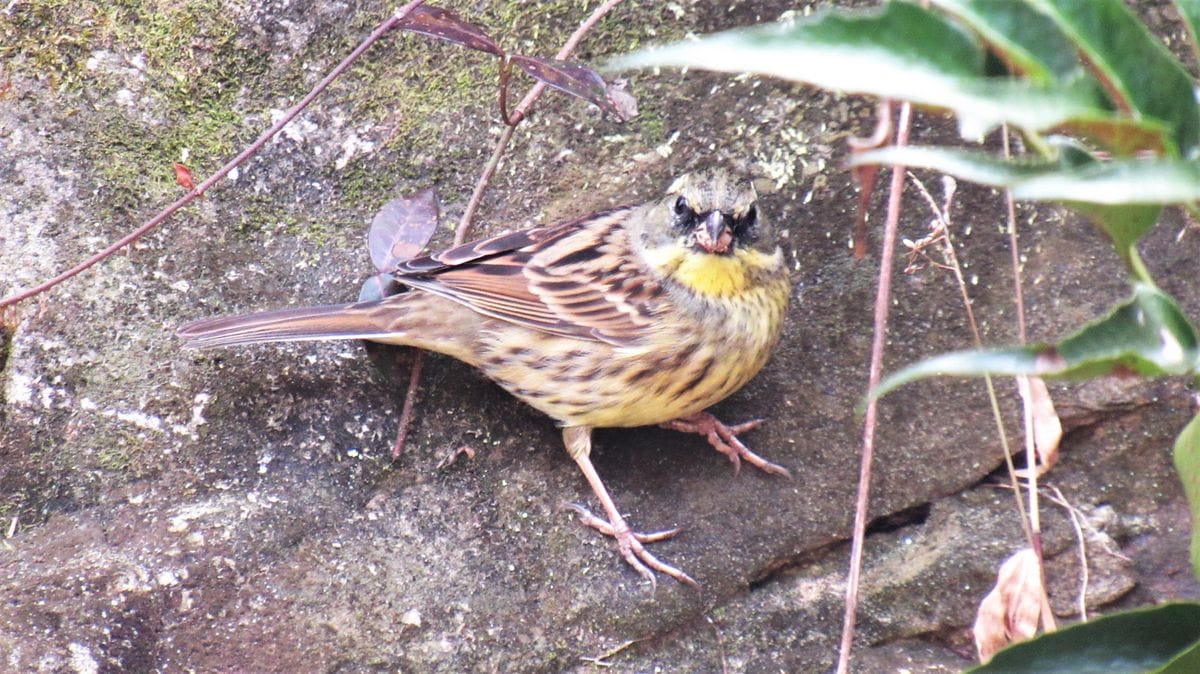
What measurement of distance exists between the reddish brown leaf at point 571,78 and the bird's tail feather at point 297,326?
82 centimetres

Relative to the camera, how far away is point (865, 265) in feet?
10.9

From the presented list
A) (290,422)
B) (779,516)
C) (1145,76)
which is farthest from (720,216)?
(1145,76)

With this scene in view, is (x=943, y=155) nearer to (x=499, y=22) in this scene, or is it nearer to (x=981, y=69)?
(x=981, y=69)

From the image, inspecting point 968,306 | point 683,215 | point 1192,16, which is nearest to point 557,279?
point 683,215

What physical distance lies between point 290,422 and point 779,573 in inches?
55.9

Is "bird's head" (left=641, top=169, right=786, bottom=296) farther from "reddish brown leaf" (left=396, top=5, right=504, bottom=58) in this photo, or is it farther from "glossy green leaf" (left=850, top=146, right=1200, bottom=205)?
"glossy green leaf" (left=850, top=146, right=1200, bottom=205)

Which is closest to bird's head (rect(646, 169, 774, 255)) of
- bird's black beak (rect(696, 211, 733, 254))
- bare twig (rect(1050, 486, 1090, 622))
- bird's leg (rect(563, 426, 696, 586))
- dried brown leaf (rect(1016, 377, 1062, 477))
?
bird's black beak (rect(696, 211, 733, 254))

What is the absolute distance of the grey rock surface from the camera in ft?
9.68

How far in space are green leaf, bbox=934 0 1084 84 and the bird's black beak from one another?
198 cm

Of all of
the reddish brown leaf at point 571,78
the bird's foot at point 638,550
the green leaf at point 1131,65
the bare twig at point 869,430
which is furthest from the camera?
the bird's foot at point 638,550

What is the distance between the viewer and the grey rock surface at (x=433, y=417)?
116 inches

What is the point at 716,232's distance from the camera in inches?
125

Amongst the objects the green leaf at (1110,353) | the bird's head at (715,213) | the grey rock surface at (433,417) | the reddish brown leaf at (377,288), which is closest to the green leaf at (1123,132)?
the green leaf at (1110,353)

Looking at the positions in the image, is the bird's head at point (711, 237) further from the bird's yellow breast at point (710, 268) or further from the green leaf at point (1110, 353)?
the green leaf at point (1110, 353)
